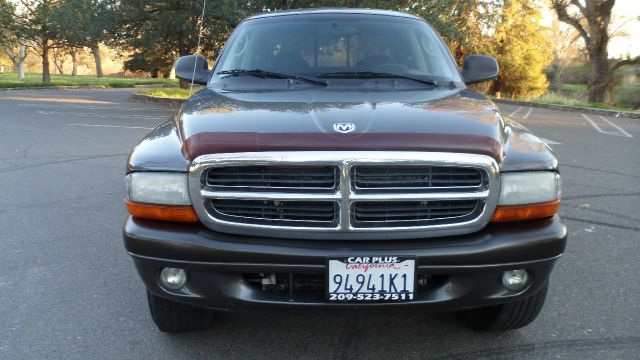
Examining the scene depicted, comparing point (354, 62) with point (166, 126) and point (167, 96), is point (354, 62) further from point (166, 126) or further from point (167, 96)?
point (167, 96)

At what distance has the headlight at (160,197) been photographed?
2.35 metres

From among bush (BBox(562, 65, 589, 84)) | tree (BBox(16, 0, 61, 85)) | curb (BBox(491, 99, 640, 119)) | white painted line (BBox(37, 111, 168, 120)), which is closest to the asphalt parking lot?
white painted line (BBox(37, 111, 168, 120))

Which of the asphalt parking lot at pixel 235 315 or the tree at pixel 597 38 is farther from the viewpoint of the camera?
the tree at pixel 597 38

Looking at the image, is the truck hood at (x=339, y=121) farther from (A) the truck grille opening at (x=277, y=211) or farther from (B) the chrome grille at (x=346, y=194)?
(A) the truck grille opening at (x=277, y=211)

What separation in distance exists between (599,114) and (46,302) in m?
18.3

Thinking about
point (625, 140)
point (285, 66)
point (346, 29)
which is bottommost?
point (625, 140)

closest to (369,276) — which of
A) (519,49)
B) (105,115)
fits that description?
(105,115)

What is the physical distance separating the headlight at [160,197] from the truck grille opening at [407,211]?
717 millimetres

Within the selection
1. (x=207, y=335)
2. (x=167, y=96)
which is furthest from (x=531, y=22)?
(x=207, y=335)

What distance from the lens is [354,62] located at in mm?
3514

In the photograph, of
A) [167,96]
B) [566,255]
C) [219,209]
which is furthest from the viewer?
[167,96]

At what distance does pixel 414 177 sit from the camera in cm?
231

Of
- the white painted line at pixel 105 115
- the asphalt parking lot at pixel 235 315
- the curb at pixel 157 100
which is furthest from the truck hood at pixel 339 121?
the curb at pixel 157 100

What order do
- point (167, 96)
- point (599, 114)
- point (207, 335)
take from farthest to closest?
point (167, 96) < point (599, 114) < point (207, 335)
